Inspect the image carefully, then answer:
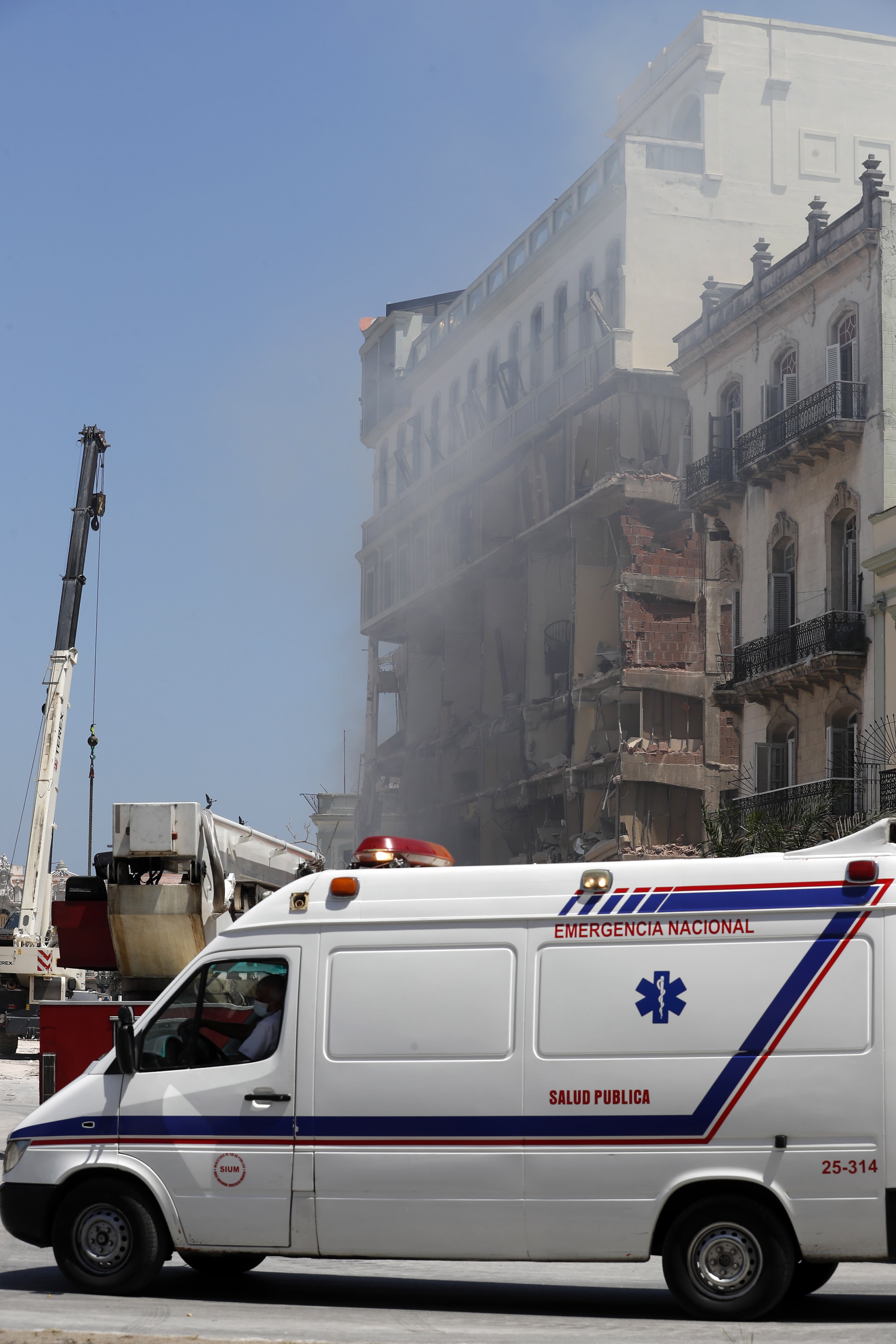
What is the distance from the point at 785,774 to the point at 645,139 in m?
23.4

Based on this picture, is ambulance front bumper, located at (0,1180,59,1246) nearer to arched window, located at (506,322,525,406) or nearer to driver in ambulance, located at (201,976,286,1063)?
driver in ambulance, located at (201,976,286,1063)

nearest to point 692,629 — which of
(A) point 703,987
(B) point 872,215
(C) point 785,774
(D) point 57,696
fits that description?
(C) point 785,774

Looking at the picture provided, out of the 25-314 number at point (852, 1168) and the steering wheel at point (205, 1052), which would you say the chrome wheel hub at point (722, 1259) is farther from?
the steering wheel at point (205, 1052)

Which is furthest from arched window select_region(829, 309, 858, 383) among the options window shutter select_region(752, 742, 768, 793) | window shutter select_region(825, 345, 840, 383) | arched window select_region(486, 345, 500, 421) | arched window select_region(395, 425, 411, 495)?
arched window select_region(395, 425, 411, 495)

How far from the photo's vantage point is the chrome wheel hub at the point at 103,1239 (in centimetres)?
930

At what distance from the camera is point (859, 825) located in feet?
104

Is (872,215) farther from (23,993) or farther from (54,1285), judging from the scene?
(54,1285)

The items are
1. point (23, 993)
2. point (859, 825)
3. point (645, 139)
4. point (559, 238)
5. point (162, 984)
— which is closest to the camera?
point (162, 984)

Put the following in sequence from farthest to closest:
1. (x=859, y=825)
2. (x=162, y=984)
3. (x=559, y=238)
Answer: (x=559, y=238), (x=859, y=825), (x=162, y=984)

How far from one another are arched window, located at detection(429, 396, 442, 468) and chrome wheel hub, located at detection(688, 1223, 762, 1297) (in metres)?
62.5

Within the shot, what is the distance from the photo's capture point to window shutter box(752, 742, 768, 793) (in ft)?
131

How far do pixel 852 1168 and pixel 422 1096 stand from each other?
2.24 m

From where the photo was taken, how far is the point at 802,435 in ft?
126

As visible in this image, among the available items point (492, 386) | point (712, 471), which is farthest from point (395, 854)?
point (492, 386)
